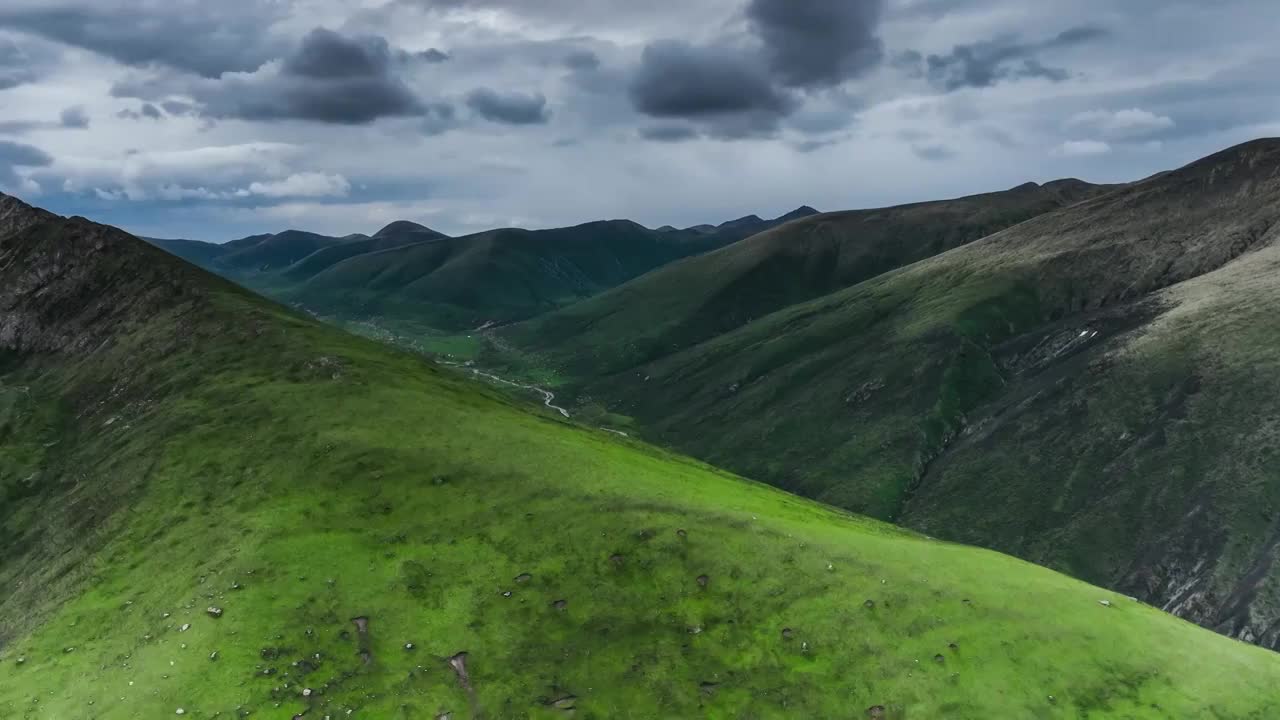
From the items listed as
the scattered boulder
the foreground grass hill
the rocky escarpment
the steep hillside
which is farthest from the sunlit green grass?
the steep hillside

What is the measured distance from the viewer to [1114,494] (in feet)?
447

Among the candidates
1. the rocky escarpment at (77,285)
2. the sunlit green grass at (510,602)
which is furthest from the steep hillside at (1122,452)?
the rocky escarpment at (77,285)

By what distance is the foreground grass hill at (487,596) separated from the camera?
4909 centimetres

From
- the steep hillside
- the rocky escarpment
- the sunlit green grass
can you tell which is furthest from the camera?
the rocky escarpment

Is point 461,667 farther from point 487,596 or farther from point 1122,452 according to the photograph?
point 1122,452

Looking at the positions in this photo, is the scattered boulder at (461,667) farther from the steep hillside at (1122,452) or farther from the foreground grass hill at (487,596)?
the steep hillside at (1122,452)

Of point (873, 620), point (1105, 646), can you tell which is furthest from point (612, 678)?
point (1105, 646)

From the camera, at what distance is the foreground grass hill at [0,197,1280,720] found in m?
49.1

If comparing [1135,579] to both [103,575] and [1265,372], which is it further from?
[103,575]

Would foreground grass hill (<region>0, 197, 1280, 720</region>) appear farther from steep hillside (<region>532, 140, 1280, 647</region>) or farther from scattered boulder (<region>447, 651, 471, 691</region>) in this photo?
steep hillside (<region>532, 140, 1280, 647</region>)

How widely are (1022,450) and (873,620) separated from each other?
12313 cm

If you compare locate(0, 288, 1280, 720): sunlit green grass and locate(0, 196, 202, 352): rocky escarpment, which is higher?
locate(0, 196, 202, 352): rocky escarpment

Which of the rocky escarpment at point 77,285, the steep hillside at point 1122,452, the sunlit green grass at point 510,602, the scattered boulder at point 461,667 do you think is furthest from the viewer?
the rocky escarpment at point 77,285

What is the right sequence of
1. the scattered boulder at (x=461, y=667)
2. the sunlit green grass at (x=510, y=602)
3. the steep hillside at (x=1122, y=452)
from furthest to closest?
the steep hillside at (x=1122, y=452)
the scattered boulder at (x=461, y=667)
the sunlit green grass at (x=510, y=602)
